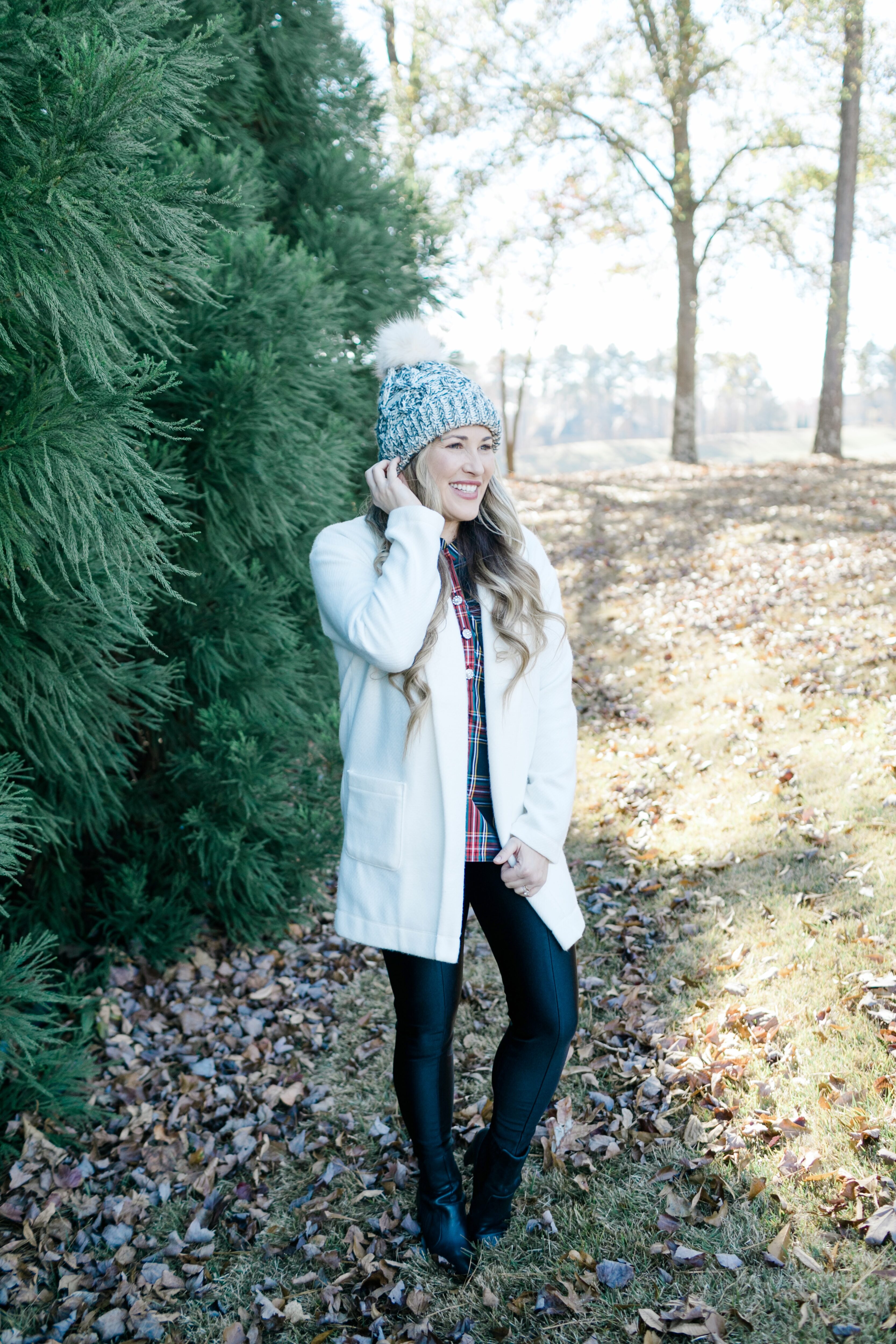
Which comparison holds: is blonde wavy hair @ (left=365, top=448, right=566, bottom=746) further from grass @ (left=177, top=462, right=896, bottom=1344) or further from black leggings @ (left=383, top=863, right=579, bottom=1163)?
grass @ (left=177, top=462, right=896, bottom=1344)

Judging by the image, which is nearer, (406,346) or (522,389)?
(406,346)

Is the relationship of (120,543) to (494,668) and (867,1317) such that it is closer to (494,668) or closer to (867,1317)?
(494,668)

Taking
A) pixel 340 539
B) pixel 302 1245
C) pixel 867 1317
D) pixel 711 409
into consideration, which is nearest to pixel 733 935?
pixel 867 1317

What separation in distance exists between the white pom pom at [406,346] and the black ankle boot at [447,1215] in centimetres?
259

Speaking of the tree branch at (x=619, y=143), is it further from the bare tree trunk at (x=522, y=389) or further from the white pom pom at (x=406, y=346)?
the white pom pom at (x=406, y=346)

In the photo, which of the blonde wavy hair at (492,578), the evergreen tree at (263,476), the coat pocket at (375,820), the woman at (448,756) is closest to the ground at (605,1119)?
the woman at (448,756)

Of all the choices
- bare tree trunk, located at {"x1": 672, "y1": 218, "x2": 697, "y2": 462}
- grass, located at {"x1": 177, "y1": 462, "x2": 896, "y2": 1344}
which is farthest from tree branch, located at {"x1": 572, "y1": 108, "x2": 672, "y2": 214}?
grass, located at {"x1": 177, "y1": 462, "x2": 896, "y2": 1344}

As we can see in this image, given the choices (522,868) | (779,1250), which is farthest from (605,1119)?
(522,868)

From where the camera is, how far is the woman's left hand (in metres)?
2.47

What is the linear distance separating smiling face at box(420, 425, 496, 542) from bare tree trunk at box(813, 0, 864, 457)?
1689 cm

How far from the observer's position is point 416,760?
245cm

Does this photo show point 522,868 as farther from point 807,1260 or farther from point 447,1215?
point 807,1260

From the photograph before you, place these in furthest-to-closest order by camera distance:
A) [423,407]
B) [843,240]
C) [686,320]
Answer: [686,320], [843,240], [423,407]

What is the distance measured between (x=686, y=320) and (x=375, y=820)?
1942 cm
